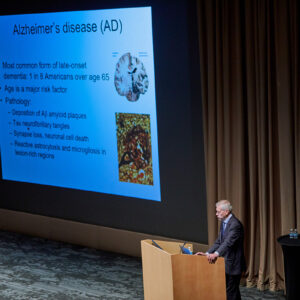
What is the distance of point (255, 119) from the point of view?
7.42 m

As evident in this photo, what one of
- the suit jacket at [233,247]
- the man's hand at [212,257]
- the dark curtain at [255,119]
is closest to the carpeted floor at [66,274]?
the dark curtain at [255,119]

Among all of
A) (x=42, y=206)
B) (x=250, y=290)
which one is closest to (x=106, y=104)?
(x=42, y=206)

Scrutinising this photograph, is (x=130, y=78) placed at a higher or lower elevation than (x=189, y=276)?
higher

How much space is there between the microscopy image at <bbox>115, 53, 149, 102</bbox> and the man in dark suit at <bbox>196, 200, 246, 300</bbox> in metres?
2.40

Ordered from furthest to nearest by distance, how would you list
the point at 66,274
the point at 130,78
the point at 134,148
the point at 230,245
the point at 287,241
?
the point at 134,148 → the point at 130,78 → the point at 66,274 → the point at 287,241 → the point at 230,245

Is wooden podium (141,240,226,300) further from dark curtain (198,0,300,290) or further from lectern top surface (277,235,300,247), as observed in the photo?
dark curtain (198,0,300,290)

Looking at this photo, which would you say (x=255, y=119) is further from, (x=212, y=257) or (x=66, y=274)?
(x=66, y=274)

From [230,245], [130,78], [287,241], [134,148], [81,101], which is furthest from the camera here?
[81,101]

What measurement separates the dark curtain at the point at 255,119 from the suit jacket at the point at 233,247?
86cm

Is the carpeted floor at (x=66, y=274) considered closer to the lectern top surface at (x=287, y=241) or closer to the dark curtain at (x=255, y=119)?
the dark curtain at (x=255, y=119)

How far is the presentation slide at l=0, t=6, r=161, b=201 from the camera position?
336 inches

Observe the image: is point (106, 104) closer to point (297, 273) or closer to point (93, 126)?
point (93, 126)

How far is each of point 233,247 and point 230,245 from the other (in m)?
0.06

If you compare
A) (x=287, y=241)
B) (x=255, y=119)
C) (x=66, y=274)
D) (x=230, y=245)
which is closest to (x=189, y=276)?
(x=230, y=245)
